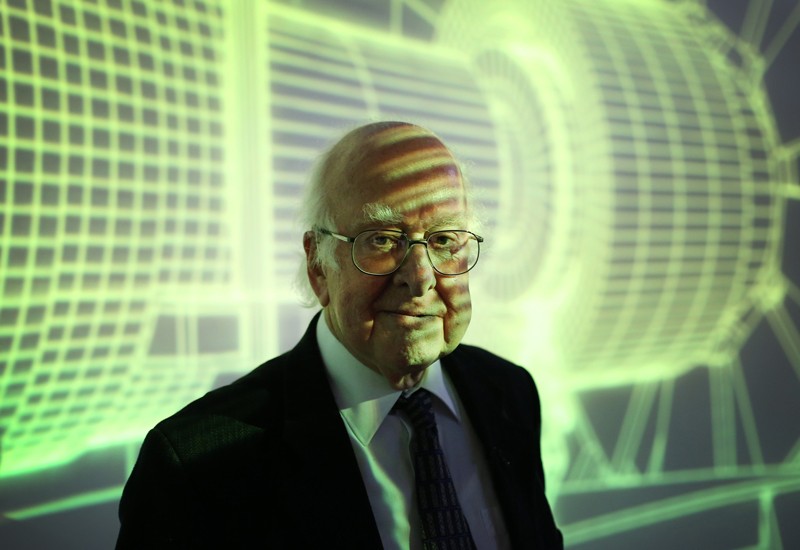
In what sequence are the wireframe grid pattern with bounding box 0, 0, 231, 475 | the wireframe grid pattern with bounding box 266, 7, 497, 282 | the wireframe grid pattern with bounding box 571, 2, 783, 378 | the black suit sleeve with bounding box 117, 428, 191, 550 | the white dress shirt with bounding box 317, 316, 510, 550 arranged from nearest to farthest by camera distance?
1. the black suit sleeve with bounding box 117, 428, 191, 550
2. the white dress shirt with bounding box 317, 316, 510, 550
3. the wireframe grid pattern with bounding box 0, 0, 231, 475
4. the wireframe grid pattern with bounding box 266, 7, 497, 282
5. the wireframe grid pattern with bounding box 571, 2, 783, 378

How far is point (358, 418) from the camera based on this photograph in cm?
110

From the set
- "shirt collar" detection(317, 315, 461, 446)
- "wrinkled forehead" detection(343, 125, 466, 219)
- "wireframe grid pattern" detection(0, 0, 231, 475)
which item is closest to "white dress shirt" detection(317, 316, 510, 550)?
"shirt collar" detection(317, 315, 461, 446)

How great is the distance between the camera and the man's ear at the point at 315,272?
3.72ft

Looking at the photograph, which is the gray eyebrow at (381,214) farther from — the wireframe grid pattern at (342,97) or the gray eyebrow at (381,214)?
the wireframe grid pattern at (342,97)

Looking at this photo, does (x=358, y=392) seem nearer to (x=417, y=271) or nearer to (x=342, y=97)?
(x=417, y=271)

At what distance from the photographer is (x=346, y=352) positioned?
3.68 feet

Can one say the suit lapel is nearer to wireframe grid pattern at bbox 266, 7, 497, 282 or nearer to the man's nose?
the man's nose

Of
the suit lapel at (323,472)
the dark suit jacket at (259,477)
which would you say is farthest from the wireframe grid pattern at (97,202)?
the suit lapel at (323,472)

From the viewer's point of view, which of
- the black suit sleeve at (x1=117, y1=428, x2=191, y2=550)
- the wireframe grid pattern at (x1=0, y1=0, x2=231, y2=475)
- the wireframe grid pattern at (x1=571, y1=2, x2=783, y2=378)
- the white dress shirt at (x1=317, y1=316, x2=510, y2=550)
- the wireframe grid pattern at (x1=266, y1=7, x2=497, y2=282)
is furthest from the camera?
the wireframe grid pattern at (x1=571, y1=2, x2=783, y2=378)

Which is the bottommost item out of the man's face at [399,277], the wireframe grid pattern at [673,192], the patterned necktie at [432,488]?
the patterned necktie at [432,488]

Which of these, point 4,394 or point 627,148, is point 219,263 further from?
point 627,148

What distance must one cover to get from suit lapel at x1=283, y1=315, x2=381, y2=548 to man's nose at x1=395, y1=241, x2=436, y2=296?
0.78ft

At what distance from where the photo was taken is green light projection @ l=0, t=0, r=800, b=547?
1.38m

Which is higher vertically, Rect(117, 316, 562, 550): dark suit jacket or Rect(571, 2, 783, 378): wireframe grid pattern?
Rect(571, 2, 783, 378): wireframe grid pattern
